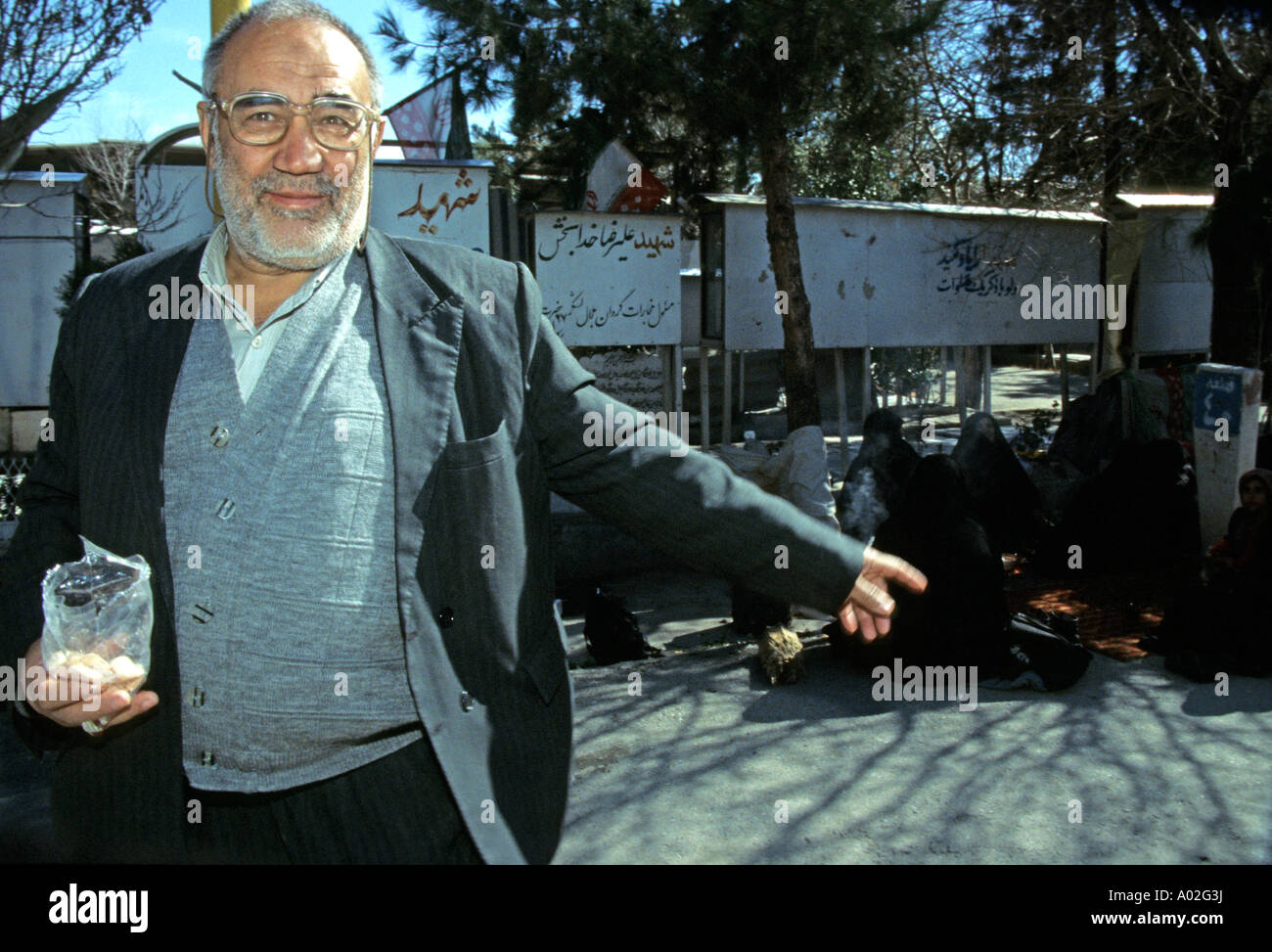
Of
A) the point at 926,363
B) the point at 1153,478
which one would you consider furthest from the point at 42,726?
the point at 926,363

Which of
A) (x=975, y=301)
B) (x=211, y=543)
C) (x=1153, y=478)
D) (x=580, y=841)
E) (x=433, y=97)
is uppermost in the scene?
(x=433, y=97)

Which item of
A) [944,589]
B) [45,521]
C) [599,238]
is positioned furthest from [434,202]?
[45,521]

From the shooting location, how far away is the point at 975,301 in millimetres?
10438

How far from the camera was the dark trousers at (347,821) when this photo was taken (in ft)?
4.92

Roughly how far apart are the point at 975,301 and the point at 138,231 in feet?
23.8

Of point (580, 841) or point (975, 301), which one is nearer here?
point (580, 841)

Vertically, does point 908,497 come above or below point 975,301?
below

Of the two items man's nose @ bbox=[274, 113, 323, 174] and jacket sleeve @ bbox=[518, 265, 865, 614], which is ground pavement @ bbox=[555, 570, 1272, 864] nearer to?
jacket sleeve @ bbox=[518, 265, 865, 614]

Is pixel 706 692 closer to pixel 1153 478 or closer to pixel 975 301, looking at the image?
pixel 1153 478

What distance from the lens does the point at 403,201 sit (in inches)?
296

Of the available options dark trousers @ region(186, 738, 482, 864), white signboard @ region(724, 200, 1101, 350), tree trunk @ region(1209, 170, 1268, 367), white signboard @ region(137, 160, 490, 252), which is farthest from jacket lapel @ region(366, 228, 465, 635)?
tree trunk @ region(1209, 170, 1268, 367)

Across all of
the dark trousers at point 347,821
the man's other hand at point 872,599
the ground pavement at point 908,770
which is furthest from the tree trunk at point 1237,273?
the dark trousers at point 347,821

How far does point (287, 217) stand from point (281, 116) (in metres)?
0.16

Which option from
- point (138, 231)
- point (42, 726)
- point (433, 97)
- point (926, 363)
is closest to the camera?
point (42, 726)
